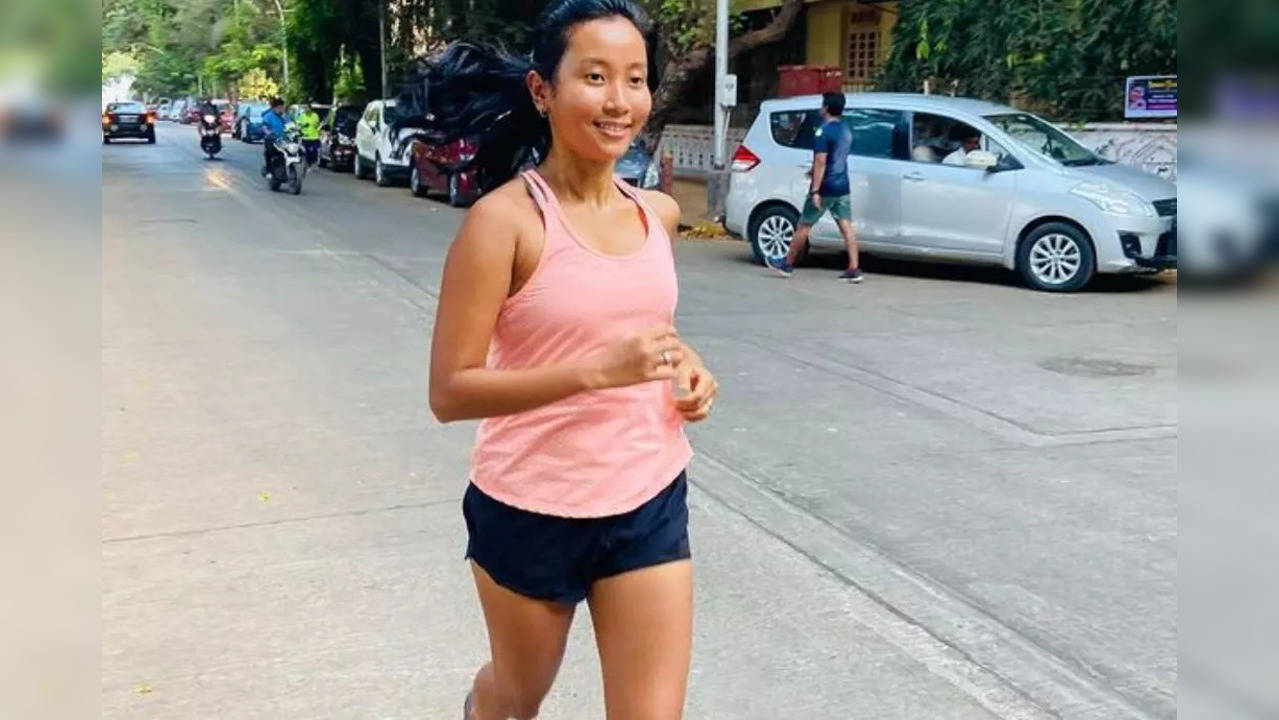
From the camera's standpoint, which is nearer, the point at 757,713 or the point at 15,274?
the point at 15,274

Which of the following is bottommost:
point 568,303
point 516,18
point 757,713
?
point 757,713

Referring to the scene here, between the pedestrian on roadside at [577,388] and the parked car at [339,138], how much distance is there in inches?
1100

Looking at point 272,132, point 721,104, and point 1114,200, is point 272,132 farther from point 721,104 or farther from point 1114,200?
point 1114,200

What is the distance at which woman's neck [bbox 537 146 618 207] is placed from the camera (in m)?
2.70

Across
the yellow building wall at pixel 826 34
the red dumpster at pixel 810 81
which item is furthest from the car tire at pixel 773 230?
the yellow building wall at pixel 826 34

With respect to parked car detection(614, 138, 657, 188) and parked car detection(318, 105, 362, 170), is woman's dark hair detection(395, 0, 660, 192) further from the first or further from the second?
parked car detection(318, 105, 362, 170)

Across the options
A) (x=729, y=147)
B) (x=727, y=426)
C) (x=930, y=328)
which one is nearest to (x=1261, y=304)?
(x=727, y=426)

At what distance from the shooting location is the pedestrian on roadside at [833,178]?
12422mm

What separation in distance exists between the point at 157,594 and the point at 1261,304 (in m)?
4.39

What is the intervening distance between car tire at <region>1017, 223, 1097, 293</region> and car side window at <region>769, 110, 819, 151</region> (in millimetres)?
2574

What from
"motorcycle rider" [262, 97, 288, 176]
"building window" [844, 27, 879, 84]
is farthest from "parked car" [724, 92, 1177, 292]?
"motorcycle rider" [262, 97, 288, 176]

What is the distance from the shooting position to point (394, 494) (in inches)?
234

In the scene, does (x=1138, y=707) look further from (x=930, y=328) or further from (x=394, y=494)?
(x=930, y=328)

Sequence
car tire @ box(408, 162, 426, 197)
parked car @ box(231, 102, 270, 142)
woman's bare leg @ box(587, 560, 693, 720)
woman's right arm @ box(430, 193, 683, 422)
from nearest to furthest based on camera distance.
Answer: woman's right arm @ box(430, 193, 683, 422), woman's bare leg @ box(587, 560, 693, 720), car tire @ box(408, 162, 426, 197), parked car @ box(231, 102, 270, 142)
